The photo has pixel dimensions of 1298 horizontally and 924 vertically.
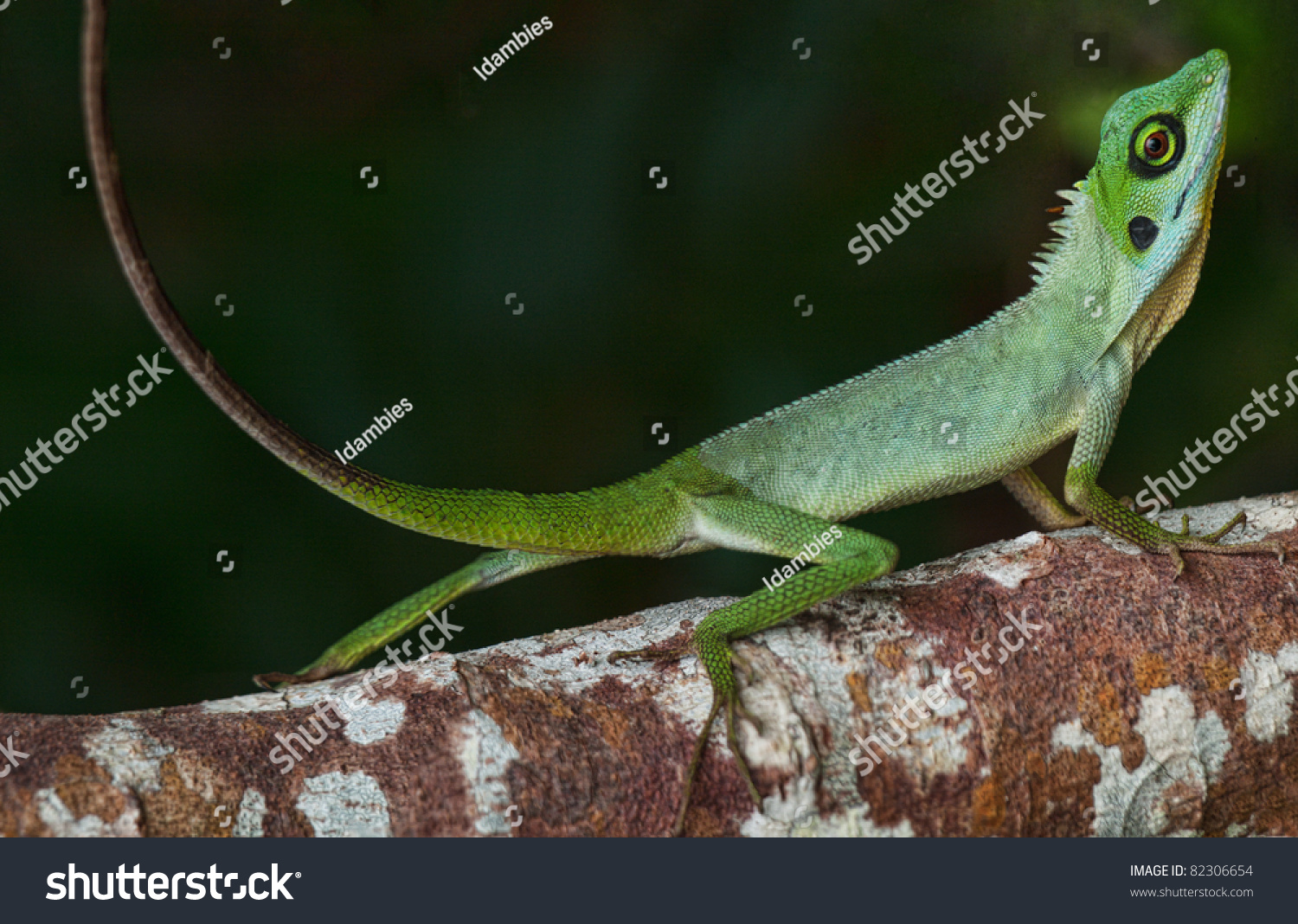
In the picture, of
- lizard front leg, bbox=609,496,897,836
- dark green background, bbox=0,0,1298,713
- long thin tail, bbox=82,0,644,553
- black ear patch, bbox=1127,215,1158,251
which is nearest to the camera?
long thin tail, bbox=82,0,644,553

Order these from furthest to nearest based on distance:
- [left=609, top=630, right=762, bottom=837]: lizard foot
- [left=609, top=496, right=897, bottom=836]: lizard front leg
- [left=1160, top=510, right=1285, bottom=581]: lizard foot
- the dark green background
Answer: the dark green background < [left=1160, top=510, right=1285, bottom=581]: lizard foot < [left=609, top=496, right=897, bottom=836]: lizard front leg < [left=609, top=630, right=762, bottom=837]: lizard foot

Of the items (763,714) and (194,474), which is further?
(194,474)

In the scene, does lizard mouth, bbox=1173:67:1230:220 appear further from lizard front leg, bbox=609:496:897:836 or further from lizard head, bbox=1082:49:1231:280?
lizard front leg, bbox=609:496:897:836

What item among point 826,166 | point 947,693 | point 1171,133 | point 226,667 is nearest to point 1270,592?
point 947,693

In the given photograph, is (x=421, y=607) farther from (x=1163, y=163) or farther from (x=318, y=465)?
(x=1163, y=163)

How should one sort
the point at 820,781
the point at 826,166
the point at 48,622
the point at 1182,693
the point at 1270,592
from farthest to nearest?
the point at 826,166
the point at 48,622
the point at 1270,592
the point at 1182,693
the point at 820,781

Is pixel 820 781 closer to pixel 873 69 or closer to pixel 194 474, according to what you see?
pixel 194 474

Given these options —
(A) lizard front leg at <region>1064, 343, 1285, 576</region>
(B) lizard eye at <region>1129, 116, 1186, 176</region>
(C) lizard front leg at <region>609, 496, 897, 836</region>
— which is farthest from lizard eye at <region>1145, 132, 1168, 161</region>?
(C) lizard front leg at <region>609, 496, 897, 836</region>

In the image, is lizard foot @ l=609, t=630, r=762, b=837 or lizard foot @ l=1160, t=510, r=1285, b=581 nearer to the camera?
lizard foot @ l=609, t=630, r=762, b=837

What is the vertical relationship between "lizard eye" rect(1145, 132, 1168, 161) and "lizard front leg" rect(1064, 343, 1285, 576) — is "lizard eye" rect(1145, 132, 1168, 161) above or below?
above
